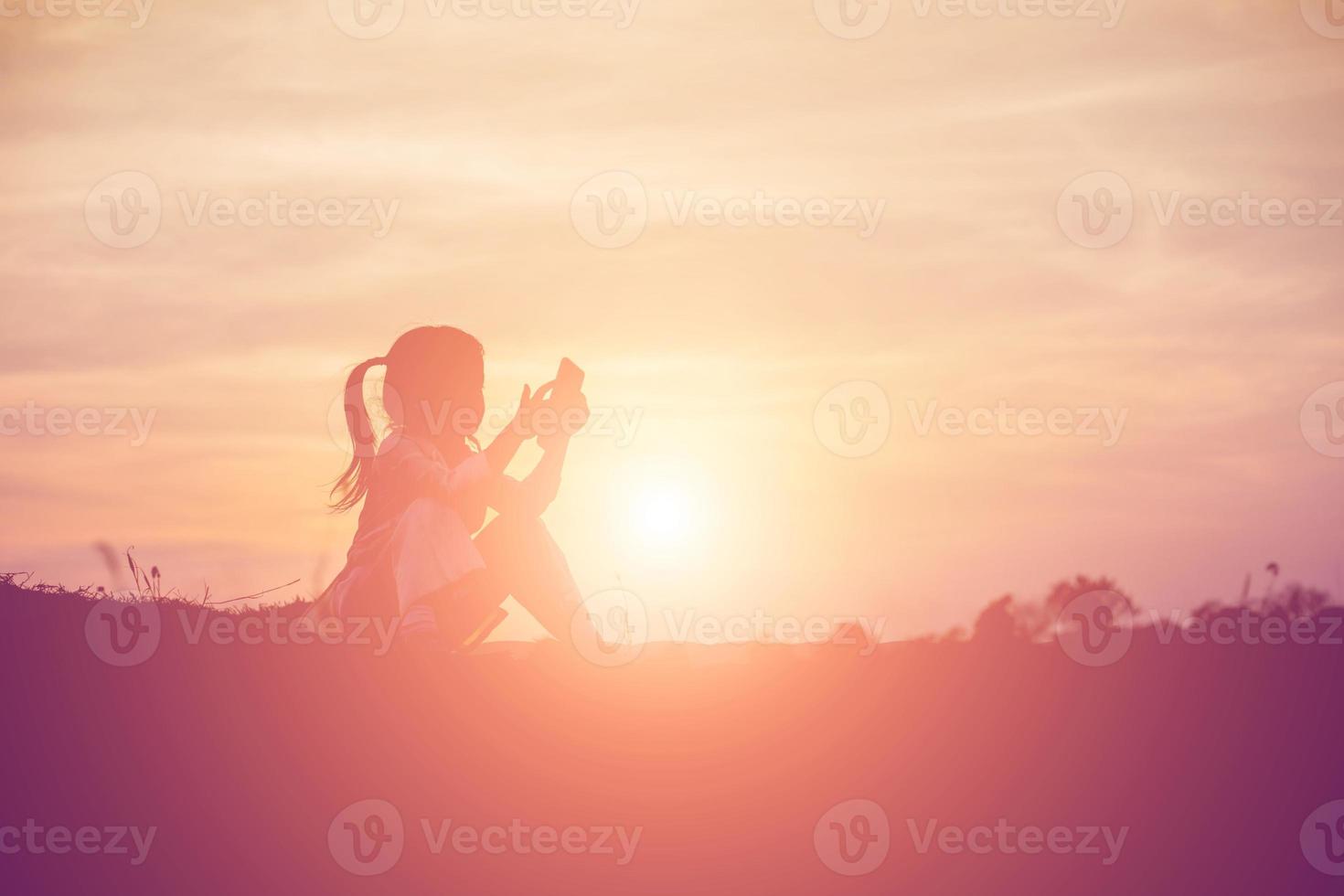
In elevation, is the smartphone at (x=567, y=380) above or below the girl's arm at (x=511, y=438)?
above

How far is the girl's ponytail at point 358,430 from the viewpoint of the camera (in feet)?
46.3

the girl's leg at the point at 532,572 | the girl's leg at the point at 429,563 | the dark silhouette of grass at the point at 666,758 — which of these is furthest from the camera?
the girl's leg at the point at 532,572

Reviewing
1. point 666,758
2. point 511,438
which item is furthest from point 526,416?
point 666,758

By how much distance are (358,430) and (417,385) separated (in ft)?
2.31

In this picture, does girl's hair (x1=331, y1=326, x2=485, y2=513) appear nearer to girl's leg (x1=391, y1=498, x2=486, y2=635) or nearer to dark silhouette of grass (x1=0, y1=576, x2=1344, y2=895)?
girl's leg (x1=391, y1=498, x2=486, y2=635)

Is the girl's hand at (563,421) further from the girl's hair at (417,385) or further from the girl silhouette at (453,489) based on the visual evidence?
the girl's hair at (417,385)

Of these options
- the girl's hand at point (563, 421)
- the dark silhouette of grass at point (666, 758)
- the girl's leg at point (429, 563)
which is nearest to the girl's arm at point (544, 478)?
the girl's hand at point (563, 421)

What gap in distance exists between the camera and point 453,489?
543 inches

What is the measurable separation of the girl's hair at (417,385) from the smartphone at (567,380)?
2.79 feet

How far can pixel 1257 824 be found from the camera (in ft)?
37.7

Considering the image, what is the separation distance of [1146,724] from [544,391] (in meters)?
6.16

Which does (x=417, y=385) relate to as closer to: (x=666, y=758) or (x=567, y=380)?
(x=567, y=380)

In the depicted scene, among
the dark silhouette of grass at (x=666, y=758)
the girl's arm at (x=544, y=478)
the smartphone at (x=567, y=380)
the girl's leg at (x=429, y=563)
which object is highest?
the smartphone at (x=567, y=380)

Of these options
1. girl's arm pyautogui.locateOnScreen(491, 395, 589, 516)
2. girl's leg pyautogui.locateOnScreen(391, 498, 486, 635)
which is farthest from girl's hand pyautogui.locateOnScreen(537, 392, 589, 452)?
girl's leg pyautogui.locateOnScreen(391, 498, 486, 635)
